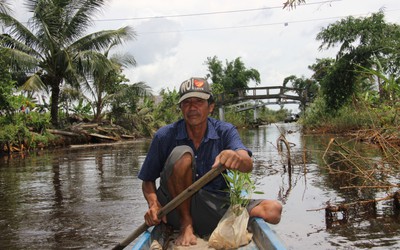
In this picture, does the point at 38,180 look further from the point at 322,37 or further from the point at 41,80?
the point at 322,37

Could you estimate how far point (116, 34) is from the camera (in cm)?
2028

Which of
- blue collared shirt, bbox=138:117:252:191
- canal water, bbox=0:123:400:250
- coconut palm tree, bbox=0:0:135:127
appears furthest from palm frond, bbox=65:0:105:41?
blue collared shirt, bbox=138:117:252:191

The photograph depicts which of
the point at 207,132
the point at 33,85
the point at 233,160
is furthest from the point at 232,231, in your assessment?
the point at 33,85

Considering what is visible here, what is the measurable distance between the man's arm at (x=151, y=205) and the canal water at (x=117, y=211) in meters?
1.12

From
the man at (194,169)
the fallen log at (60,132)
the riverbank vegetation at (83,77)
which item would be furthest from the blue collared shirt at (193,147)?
the fallen log at (60,132)

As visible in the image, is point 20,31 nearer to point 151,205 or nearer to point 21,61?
point 21,61

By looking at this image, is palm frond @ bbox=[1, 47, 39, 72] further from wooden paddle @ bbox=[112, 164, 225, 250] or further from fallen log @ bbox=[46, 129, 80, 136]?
wooden paddle @ bbox=[112, 164, 225, 250]

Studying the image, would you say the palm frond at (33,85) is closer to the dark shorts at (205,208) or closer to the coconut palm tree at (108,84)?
the coconut palm tree at (108,84)

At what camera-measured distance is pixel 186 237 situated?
121 inches

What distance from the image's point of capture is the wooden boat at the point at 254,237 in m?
2.64

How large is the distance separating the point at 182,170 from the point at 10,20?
1743cm

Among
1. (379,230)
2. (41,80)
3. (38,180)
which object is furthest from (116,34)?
(379,230)

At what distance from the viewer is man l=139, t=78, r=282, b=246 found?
3078 millimetres

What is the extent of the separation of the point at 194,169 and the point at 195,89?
1.96ft
